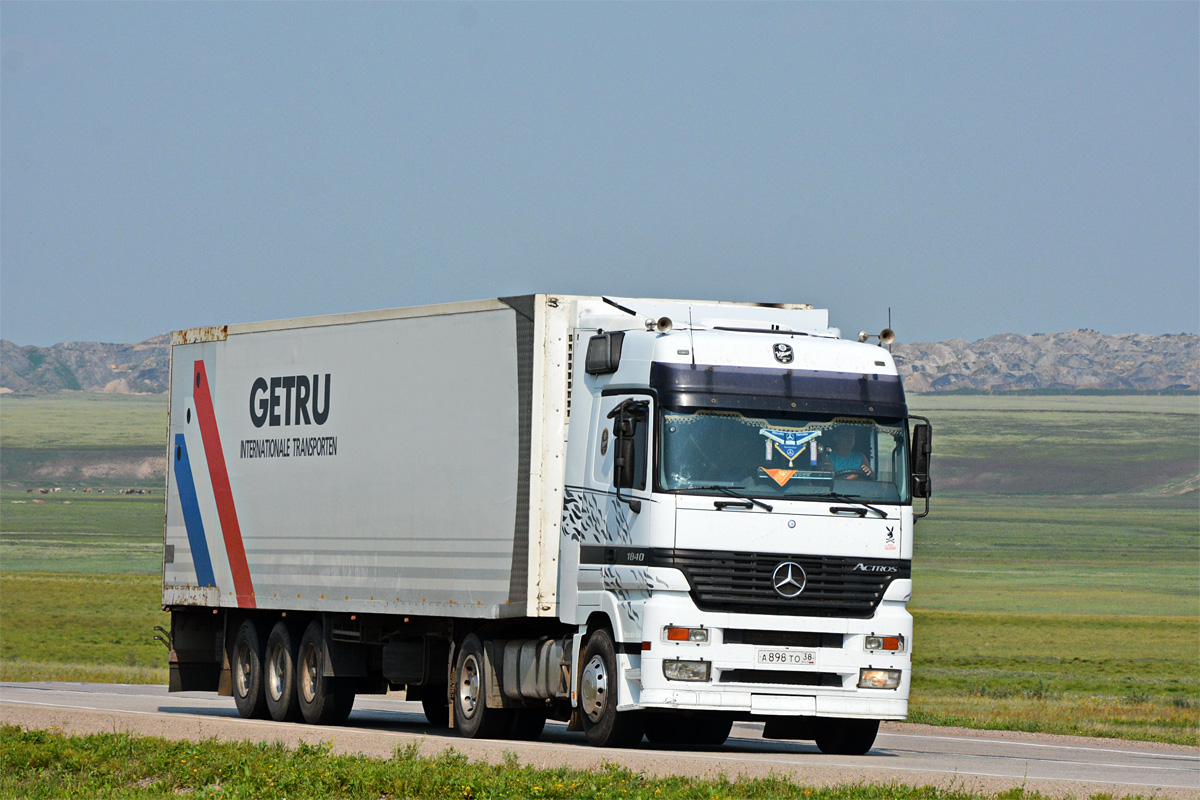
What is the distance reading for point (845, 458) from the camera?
18484 millimetres

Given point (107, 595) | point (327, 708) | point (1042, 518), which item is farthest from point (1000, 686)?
point (1042, 518)

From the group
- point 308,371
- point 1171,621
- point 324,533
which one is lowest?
point 1171,621

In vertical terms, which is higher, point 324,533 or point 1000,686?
point 324,533

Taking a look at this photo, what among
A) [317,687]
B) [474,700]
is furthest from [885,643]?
[317,687]

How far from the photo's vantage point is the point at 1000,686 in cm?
4625

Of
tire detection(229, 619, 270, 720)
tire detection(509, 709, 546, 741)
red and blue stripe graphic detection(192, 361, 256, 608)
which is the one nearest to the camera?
tire detection(509, 709, 546, 741)

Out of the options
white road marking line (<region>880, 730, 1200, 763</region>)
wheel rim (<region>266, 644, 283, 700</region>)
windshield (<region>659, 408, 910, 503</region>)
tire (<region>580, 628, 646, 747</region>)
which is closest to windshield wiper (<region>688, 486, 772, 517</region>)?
windshield (<region>659, 408, 910, 503</region>)

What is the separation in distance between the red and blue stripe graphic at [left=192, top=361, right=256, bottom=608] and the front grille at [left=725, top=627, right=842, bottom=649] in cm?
815

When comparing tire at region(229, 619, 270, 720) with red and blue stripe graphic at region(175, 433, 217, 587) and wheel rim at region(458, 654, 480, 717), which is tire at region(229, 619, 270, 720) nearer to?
red and blue stripe graphic at region(175, 433, 217, 587)

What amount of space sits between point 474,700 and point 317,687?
302 centimetres

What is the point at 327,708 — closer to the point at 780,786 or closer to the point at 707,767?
the point at 707,767

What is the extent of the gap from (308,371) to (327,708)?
3954mm

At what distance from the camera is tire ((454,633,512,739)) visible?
67.7ft

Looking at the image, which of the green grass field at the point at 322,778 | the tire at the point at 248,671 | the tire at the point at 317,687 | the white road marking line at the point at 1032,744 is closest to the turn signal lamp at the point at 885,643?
the green grass field at the point at 322,778
